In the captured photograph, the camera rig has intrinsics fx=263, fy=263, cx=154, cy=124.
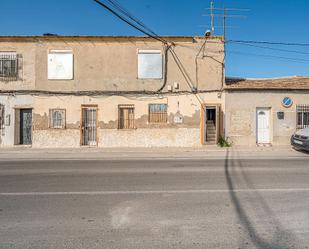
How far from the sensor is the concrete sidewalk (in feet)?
38.6

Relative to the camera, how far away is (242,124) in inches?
596

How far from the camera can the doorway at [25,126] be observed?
15523 mm

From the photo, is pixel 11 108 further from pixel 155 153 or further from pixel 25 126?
pixel 155 153

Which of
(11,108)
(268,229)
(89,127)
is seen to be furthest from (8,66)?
(268,229)

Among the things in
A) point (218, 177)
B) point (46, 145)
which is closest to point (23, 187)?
point (218, 177)

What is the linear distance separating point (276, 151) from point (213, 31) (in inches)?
314

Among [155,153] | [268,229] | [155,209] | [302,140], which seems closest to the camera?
[268,229]

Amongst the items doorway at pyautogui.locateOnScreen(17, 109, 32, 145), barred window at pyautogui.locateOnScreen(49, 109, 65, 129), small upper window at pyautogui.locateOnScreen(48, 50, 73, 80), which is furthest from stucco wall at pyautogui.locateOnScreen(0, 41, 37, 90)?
barred window at pyautogui.locateOnScreen(49, 109, 65, 129)

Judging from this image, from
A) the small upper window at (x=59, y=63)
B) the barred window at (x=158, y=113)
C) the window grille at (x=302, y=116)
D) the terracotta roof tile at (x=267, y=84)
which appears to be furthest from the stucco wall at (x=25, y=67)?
the window grille at (x=302, y=116)

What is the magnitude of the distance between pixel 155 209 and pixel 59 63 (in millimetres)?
12859

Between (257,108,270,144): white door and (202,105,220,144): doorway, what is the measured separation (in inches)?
98.1

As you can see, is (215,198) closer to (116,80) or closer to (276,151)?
(276,151)

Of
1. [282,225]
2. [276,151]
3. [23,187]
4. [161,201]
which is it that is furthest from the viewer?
[276,151]

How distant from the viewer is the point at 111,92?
50.2 ft
